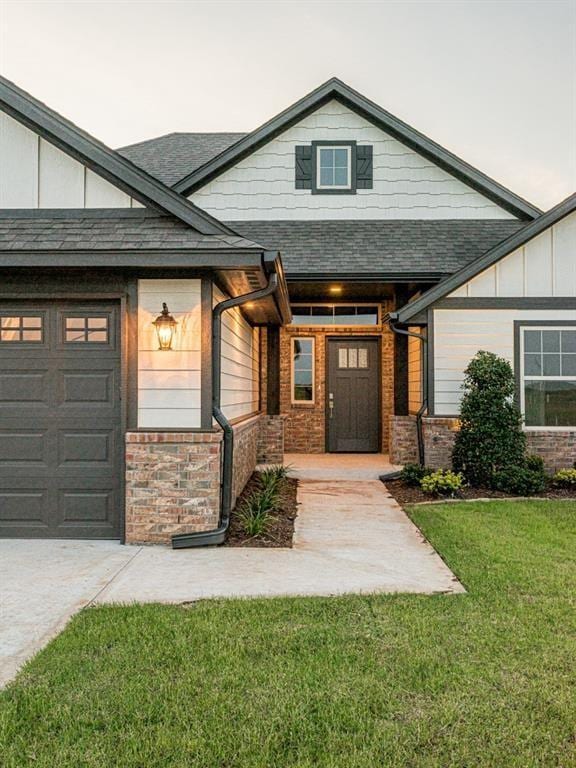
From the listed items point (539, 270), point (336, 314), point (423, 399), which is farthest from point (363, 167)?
point (423, 399)

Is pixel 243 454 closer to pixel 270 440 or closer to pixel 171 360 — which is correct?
pixel 171 360

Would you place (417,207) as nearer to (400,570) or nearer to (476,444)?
(476,444)

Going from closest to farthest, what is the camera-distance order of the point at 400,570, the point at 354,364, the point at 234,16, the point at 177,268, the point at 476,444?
the point at 400,570 → the point at 177,268 → the point at 476,444 → the point at 234,16 → the point at 354,364

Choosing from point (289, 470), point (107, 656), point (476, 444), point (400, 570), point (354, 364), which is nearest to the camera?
point (107, 656)

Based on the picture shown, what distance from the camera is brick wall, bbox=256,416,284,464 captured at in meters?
11.2

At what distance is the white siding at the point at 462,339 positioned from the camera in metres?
9.23

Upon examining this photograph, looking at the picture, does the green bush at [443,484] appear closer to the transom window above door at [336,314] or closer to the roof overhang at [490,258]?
the roof overhang at [490,258]

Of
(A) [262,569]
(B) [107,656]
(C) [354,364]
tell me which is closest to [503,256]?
(C) [354,364]

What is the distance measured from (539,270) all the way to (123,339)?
6.40 meters

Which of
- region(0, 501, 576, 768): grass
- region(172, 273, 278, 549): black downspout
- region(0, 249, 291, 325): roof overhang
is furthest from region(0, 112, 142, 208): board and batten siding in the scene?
region(0, 501, 576, 768): grass

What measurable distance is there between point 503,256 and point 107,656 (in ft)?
25.8

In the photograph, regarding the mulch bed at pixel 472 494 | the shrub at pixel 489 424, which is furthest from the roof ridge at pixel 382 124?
the mulch bed at pixel 472 494

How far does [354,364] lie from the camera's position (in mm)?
12875

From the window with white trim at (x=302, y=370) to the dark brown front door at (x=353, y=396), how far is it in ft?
1.27
